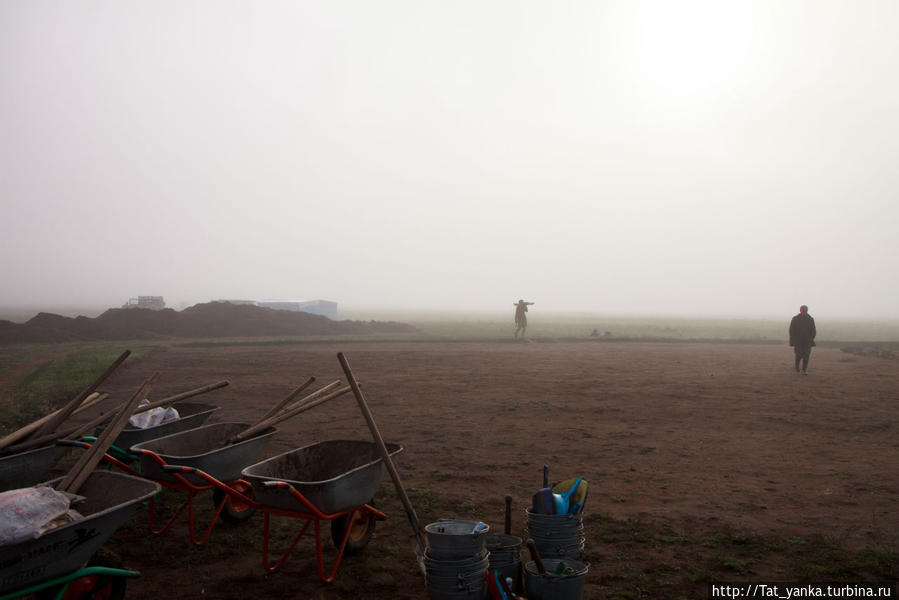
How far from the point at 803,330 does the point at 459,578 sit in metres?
16.5

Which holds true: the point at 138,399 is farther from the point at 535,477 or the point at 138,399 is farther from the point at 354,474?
the point at 535,477

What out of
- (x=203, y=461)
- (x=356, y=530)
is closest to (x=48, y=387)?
(x=203, y=461)

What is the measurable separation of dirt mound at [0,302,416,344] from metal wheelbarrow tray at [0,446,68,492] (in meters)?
35.4

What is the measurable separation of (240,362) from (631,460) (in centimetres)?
1590

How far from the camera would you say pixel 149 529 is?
5.66m

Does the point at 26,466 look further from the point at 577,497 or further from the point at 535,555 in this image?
the point at 577,497

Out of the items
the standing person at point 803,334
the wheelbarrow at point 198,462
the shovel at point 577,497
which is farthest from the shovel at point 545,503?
the standing person at point 803,334

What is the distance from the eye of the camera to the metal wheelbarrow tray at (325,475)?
14.2 ft

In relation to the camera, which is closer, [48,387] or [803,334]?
[48,387]

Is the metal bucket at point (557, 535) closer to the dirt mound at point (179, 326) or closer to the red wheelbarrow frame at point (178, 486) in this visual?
the red wheelbarrow frame at point (178, 486)

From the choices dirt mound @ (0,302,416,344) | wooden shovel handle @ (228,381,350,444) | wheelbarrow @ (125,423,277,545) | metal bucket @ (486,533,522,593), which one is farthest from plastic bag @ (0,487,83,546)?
dirt mound @ (0,302,416,344)

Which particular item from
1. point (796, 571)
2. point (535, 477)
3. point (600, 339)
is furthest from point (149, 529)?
point (600, 339)

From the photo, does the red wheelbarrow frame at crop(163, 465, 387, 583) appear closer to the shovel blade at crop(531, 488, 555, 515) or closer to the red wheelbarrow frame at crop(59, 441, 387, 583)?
the red wheelbarrow frame at crop(59, 441, 387, 583)

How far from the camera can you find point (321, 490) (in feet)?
14.1
